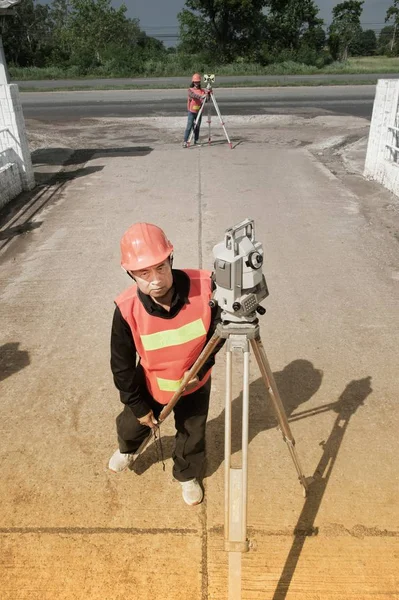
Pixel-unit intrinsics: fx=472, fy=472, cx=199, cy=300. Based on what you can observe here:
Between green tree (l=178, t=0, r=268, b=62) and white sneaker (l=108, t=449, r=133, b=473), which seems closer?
white sneaker (l=108, t=449, r=133, b=473)

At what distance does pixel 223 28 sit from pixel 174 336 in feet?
159

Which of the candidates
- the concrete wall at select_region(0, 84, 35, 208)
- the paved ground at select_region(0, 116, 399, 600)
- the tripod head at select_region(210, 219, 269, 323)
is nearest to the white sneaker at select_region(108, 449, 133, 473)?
the paved ground at select_region(0, 116, 399, 600)

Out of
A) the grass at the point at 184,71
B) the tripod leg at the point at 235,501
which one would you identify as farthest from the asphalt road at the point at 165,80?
the tripod leg at the point at 235,501

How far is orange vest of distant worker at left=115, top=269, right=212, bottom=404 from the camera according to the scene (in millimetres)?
2221

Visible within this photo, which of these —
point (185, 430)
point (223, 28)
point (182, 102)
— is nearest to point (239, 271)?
point (185, 430)

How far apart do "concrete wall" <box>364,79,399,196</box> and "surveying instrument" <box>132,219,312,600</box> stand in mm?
7048

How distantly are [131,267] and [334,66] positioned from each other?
39.7 metres

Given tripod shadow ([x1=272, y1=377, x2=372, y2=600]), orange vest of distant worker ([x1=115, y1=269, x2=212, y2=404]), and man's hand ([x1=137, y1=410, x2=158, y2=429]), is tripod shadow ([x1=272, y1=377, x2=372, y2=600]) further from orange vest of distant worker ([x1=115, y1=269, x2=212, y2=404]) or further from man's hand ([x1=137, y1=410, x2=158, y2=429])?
orange vest of distant worker ([x1=115, y1=269, x2=212, y2=404])

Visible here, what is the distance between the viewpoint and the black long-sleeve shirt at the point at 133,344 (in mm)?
2197

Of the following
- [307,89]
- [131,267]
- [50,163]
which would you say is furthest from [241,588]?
[307,89]

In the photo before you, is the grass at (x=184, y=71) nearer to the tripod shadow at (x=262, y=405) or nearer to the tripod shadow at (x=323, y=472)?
the tripod shadow at (x=262, y=405)

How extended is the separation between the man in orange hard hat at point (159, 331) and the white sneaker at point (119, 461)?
408 millimetres

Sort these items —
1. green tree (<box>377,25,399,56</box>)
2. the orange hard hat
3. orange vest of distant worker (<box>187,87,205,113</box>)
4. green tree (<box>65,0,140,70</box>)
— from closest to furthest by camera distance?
the orange hard hat, orange vest of distant worker (<box>187,87,205,113</box>), green tree (<box>65,0,140,70</box>), green tree (<box>377,25,399,56</box>)

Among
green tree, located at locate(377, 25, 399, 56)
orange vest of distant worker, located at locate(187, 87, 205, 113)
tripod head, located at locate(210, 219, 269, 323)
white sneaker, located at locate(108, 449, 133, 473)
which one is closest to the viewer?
tripod head, located at locate(210, 219, 269, 323)
